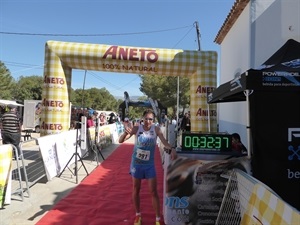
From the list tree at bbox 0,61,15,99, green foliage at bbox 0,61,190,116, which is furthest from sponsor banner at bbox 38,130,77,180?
tree at bbox 0,61,15,99

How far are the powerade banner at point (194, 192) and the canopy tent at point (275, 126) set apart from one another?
0.57 meters

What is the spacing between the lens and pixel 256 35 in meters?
10.0

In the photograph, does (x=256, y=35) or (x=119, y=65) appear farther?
(x=119, y=65)

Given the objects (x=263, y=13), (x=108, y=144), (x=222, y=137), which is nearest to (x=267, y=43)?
(x=263, y=13)

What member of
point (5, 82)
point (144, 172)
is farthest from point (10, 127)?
point (5, 82)

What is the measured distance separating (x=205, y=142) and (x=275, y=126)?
97cm

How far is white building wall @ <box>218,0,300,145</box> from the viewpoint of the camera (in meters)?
8.33

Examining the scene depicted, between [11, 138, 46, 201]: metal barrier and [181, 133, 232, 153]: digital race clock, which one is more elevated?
[181, 133, 232, 153]: digital race clock

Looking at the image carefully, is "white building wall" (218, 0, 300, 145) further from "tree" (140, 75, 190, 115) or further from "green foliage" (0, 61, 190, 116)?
"tree" (140, 75, 190, 115)

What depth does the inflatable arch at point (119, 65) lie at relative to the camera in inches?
394

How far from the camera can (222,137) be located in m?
4.55

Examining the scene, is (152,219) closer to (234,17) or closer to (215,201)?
(215,201)

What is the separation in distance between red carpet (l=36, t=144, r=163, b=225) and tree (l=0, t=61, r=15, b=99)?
132 feet

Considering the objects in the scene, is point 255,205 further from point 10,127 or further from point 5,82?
point 5,82
